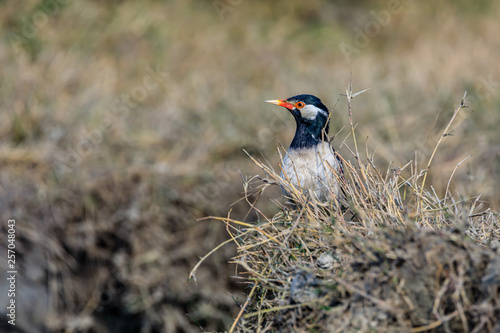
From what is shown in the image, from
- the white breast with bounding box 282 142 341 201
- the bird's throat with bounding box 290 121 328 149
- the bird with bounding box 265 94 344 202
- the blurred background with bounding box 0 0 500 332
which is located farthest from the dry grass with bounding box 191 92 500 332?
the blurred background with bounding box 0 0 500 332

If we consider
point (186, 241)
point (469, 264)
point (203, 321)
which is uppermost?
point (469, 264)

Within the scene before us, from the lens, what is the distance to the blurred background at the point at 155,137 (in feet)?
18.5

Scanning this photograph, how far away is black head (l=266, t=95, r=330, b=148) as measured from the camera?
3.28m

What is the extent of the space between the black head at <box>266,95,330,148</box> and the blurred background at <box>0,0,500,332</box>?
2.88ft

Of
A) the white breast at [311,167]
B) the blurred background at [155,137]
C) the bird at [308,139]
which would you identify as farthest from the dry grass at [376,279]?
the blurred background at [155,137]

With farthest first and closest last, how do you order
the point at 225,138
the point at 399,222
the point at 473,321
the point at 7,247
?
the point at 225,138
the point at 7,247
the point at 399,222
the point at 473,321

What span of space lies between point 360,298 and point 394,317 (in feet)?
0.39

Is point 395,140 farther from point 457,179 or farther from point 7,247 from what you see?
point 7,247

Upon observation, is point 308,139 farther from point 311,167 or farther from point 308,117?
point 311,167

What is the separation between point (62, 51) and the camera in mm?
7457

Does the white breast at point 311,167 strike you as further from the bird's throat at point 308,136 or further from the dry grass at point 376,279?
the dry grass at point 376,279

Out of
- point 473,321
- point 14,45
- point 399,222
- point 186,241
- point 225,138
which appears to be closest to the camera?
point 473,321

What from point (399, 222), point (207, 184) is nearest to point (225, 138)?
point (207, 184)

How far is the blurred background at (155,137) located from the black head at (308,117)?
34.6 inches
